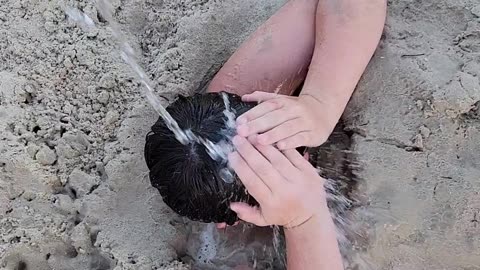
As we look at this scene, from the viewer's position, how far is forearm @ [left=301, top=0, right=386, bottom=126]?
160 centimetres

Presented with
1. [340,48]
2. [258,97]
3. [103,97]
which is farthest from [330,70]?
[103,97]

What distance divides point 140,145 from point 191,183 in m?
0.41

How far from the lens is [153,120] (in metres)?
1.79

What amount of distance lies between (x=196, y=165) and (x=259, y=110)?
151 mm

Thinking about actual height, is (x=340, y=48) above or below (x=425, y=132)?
above

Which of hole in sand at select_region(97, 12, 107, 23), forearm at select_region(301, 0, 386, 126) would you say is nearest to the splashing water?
hole in sand at select_region(97, 12, 107, 23)

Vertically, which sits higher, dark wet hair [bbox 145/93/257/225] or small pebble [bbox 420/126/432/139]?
dark wet hair [bbox 145/93/257/225]

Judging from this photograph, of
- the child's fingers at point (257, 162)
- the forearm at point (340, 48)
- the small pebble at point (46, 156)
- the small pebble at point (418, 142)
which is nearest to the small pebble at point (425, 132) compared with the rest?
the small pebble at point (418, 142)

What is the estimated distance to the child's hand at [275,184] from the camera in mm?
1373

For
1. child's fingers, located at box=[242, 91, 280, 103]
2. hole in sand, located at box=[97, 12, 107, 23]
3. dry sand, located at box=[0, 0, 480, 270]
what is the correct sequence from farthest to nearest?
hole in sand, located at box=[97, 12, 107, 23], dry sand, located at box=[0, 0, 480, 270], child's fingers, located at box=[242, 91, 280, 103]

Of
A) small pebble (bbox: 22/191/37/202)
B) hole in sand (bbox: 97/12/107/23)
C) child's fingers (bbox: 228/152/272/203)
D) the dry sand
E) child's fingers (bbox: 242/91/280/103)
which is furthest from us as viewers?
hole in sand (bbox: 97/12/107/23)

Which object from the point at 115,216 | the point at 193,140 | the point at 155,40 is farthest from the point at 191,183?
the point at 155,40

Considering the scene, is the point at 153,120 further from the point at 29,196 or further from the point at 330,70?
the point at 330,70

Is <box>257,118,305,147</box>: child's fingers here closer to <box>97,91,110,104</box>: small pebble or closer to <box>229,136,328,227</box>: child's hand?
<box>229,136,328,227</box>: child's hand
